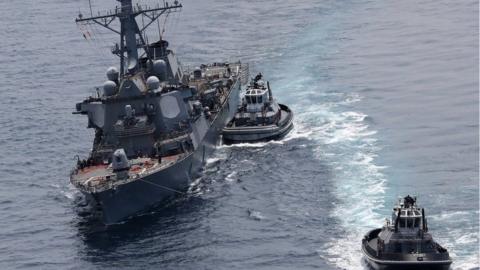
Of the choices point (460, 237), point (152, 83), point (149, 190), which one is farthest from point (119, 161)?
point (460, 237)

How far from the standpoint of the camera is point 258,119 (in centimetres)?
11362

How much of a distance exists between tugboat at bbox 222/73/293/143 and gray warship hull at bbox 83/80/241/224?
26.5 ft

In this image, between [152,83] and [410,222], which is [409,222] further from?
[152,83]

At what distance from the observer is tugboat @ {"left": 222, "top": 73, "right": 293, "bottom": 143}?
4377 inches

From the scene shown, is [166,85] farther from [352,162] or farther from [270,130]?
[352,162]

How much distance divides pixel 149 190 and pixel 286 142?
2167cm

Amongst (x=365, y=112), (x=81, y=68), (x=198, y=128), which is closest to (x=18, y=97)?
(x=81, y=68)

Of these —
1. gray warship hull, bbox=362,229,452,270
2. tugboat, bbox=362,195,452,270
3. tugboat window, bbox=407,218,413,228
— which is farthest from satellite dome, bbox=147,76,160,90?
tugboat window, bbox=407,218,413,228

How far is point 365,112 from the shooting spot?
11419 cm

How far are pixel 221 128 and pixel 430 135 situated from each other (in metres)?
22.9

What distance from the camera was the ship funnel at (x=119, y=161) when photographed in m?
91.9

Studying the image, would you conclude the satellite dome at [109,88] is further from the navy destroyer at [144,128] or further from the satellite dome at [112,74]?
the satellite dome at [112,74]

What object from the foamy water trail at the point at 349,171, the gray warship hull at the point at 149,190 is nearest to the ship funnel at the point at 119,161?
the gray warship hull at the point at 149,190

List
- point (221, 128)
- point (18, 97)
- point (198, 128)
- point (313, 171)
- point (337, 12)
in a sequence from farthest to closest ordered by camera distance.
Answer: point (337, 12), point (18, 97), point (221, 128), point (198, 128), point (313, 171)
